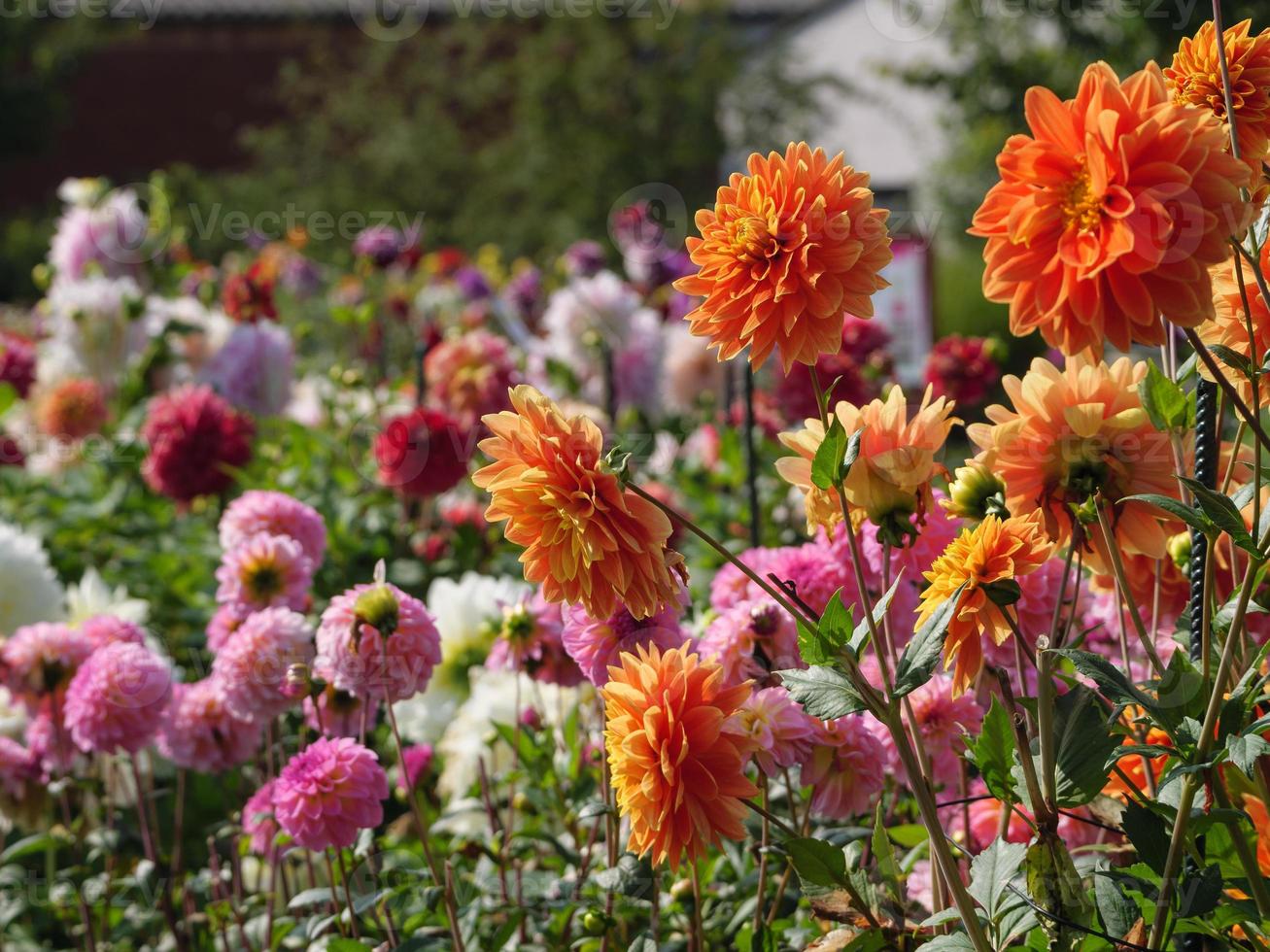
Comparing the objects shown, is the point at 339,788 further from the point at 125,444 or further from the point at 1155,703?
the point at 125,444

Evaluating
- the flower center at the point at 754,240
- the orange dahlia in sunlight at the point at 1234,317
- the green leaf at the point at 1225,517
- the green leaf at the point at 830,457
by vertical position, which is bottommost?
the green leaf at the point at 1225,517

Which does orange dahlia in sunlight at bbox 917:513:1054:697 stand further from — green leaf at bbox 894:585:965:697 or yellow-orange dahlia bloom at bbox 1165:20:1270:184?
yellow-orange dahlia bloom at bbox 1165:20:1270:184

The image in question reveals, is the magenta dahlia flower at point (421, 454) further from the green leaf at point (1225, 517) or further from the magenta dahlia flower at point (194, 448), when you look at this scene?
the green leaf at point (1225, 517)

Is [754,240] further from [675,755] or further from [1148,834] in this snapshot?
[1148,834]

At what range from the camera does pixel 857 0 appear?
13.6m

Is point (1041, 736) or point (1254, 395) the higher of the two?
point (1254, 395)

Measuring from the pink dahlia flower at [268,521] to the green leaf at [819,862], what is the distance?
28.6 inches

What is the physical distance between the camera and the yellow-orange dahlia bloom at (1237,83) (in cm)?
79

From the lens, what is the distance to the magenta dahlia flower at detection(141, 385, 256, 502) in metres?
2.23

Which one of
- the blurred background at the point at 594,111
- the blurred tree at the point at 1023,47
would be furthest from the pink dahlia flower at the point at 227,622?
the blurred background at the point at 594,111

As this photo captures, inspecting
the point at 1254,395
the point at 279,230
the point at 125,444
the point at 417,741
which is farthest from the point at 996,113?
the point at 1254,395

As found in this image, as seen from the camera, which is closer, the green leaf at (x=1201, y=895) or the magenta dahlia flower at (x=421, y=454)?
the green leaf at (x=1201, y=895)

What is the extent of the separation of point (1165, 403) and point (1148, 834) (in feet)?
0.83

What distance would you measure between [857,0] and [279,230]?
6937 mm
